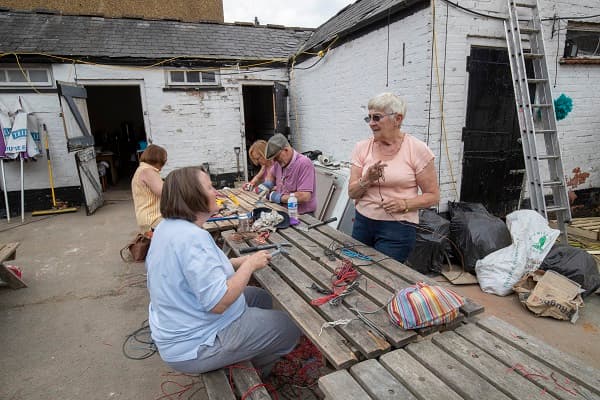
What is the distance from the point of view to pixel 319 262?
229cm

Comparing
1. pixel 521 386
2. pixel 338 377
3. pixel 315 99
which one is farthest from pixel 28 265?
pixel 315 99

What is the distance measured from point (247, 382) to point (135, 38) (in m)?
9.06

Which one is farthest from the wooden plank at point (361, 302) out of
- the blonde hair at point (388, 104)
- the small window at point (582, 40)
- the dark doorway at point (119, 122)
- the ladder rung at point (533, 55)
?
the dark doorway at point (119, 122)

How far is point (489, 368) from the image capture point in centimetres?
131

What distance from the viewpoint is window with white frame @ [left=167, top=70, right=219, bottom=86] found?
317 inches

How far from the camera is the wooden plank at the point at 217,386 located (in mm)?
1572

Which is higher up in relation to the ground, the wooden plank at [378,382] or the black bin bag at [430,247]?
the wooden plank at [378,382]

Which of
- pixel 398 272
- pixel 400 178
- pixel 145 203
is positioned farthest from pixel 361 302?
pixel 145 203

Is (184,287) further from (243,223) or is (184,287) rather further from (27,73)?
(27,73)

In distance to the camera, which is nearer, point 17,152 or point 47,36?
point 17,152

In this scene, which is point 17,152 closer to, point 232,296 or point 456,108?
point 232,296

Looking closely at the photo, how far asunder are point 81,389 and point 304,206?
2.45 metres

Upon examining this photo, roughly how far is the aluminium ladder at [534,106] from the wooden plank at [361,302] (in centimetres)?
337

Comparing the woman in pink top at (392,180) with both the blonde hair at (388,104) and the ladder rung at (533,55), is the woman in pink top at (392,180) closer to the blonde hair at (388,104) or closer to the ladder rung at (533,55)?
the blonde hair at (388,104)
